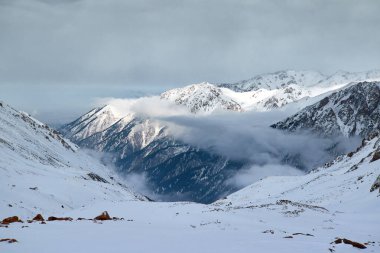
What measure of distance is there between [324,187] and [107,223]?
65087 millimetres

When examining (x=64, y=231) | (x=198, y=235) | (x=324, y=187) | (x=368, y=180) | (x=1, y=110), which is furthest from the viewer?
(x=1, y=110)

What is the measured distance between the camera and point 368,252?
20.6 m

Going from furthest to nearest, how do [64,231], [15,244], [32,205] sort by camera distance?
[32,205] → [64,231] → [15,244]

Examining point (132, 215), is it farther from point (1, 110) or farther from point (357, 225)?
point (1, 110)

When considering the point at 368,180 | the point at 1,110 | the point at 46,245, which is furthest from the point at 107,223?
the point at 1,110

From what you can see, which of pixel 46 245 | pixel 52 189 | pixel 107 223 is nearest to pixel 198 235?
pixel 107 223

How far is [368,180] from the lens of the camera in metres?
64.4

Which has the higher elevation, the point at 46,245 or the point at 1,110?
the point at 1,110

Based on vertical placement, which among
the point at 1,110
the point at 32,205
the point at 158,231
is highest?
the point at 1,110

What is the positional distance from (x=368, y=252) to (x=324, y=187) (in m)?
66.4

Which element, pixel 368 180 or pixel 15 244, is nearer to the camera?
pixel 15 244

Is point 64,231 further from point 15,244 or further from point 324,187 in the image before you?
point 324,187

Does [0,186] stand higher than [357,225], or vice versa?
[0,186]

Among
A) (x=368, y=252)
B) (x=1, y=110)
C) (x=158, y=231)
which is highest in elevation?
(x=1, y=110)
